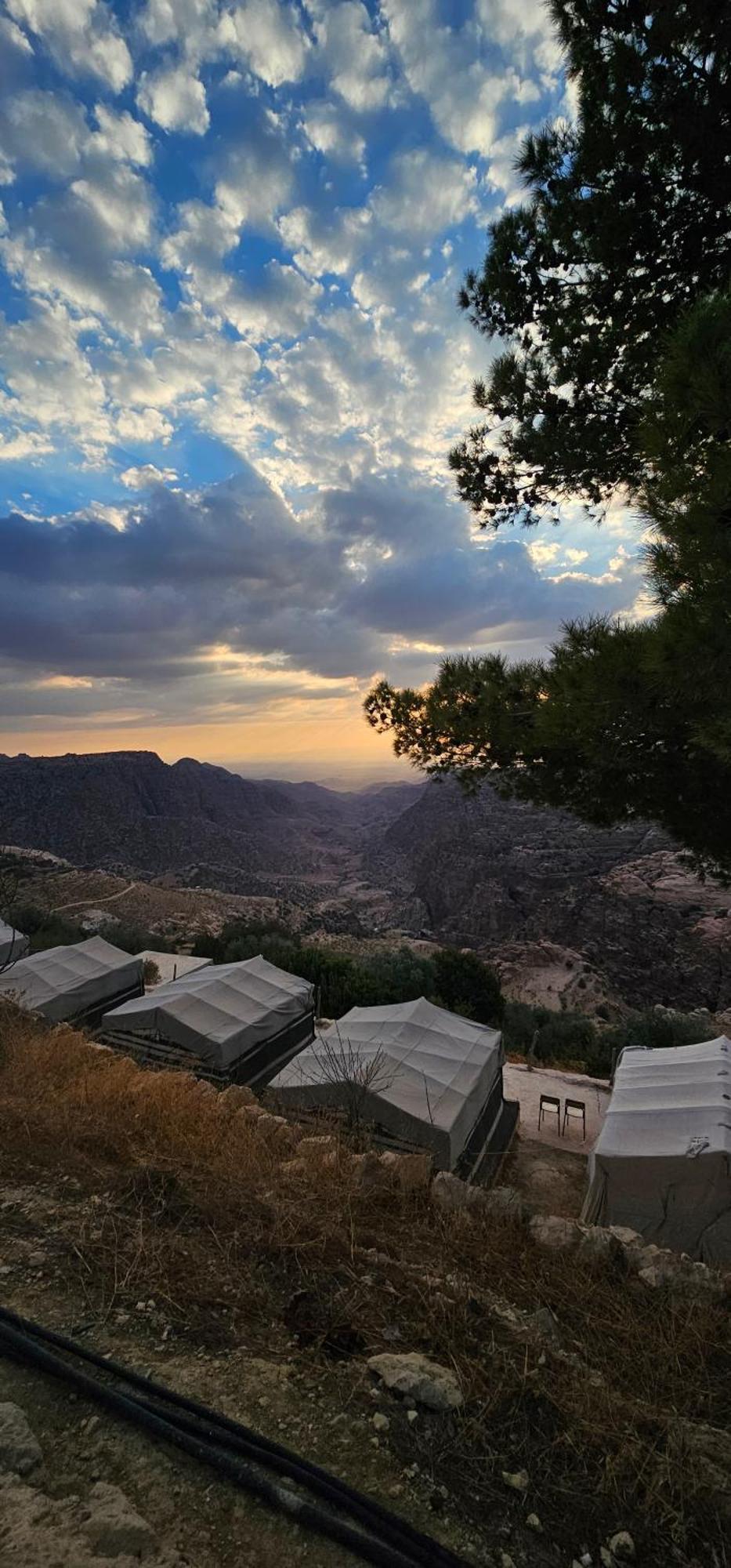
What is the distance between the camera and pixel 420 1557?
1.94 meters

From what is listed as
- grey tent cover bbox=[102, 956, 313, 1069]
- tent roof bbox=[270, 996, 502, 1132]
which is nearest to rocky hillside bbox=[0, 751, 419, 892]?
grey tent cover bbox=[102, 956, 313, 1069]

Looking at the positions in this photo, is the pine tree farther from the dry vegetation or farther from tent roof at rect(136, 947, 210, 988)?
tent roof at rect(136, 947, 210, 988)

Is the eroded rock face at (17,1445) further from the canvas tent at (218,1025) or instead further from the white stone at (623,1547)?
the canvas tent at (218,1025)

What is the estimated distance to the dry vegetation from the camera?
2.32 m

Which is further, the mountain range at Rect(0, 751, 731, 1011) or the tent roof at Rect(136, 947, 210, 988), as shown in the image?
the mountain range at Rect(0, 751, 731, 1011)

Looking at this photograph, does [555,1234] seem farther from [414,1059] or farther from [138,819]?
[138,819]

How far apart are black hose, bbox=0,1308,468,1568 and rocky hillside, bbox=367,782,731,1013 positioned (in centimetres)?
1867

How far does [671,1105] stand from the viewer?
7883mm

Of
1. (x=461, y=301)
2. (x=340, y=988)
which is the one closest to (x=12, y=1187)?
(x=461, y=301)

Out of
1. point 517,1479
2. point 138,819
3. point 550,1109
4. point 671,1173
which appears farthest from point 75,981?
point 138,819

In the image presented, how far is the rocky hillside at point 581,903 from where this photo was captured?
1464 inches

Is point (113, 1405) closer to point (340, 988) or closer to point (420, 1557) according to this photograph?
point (420, 1557)

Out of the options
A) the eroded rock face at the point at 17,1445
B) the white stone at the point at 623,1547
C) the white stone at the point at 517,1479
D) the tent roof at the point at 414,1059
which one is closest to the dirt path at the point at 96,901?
the tent roof at the point at 414,1059

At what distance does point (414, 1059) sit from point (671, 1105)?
3222 millimetres
